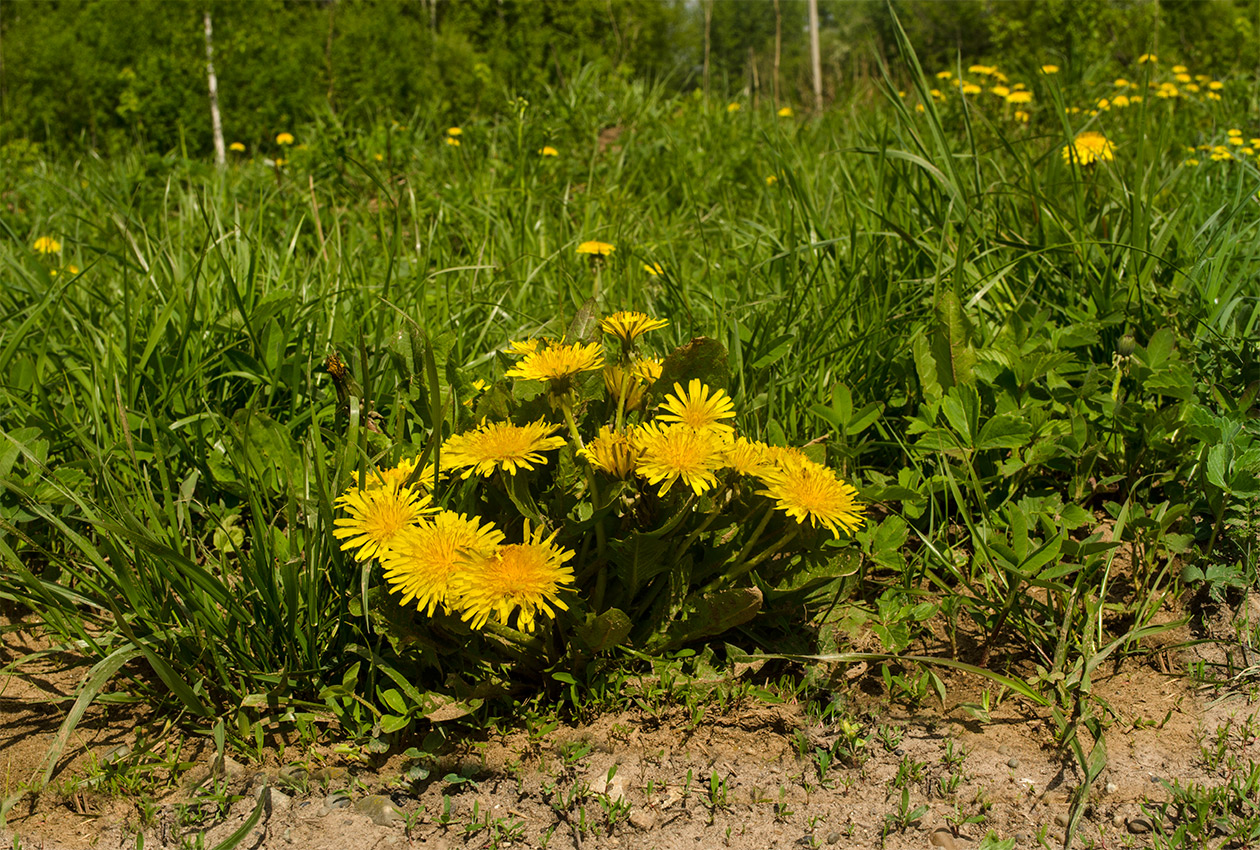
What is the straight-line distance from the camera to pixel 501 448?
1.42m

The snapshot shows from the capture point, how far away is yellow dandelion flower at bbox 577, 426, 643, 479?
54.8 inches

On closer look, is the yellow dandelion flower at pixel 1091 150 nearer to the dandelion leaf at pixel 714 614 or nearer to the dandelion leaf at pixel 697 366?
the dandelion leaf at pixel 697 366

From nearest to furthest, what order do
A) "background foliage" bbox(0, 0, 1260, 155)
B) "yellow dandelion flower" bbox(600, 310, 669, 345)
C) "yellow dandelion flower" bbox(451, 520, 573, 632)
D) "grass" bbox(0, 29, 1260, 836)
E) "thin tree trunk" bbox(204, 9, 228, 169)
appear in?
"yellow dandelion flower" bbox(451, 520, 573, 632), "yellow dandelion flower" bbox(600, 310, 669, 345), "grass" bbox(0, 29, 1260, 836), "thin tree trunk" bbox(204, 9, 228, 169), "background foliage" bbox(0, 0, 1260, 155)

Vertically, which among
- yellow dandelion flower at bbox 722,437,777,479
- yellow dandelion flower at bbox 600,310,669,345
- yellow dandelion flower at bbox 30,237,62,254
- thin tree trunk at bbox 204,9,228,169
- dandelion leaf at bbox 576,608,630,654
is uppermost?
thin tree trunk at bbox 204,9,228,169

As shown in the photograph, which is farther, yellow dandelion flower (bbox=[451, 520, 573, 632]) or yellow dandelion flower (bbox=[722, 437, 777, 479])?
yellow dandelion flower (bbox=[722, 437, 777, 479])

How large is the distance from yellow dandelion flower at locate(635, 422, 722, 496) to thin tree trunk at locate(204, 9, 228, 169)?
4.65 metres

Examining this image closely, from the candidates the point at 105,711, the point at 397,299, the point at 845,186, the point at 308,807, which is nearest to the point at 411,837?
the point at 308,807

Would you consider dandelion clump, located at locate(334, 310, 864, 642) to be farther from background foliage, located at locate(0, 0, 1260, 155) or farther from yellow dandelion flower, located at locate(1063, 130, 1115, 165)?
background foliage, located at locate(0, 0, 1260, 155)

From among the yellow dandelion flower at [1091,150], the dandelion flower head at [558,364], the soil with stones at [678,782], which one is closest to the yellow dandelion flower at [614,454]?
→ the dandelion flower head at [558,364]

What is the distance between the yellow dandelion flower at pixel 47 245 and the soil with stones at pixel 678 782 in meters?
2.04

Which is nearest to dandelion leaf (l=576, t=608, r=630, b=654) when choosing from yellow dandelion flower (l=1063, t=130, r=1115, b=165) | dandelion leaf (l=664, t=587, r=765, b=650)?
dandelion leaf (l=664, t=587, r=765, b=650)

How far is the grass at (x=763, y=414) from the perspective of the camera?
1613 mm

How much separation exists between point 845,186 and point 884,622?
189cm

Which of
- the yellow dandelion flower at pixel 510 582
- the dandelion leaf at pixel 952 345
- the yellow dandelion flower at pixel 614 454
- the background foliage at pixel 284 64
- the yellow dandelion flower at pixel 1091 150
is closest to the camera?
the yellow dandelion flower at pixel 510 582
